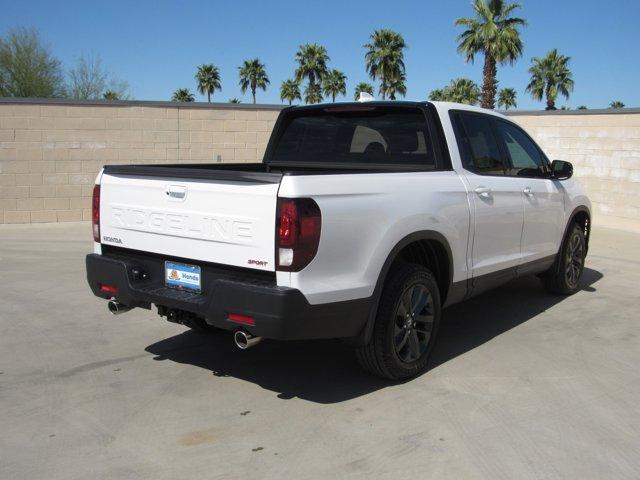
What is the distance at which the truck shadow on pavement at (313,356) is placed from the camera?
433 cm

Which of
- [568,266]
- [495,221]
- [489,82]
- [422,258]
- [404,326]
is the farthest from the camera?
[489,82]

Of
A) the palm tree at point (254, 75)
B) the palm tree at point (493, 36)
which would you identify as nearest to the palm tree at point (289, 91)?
the palm tree at point (254, 75)

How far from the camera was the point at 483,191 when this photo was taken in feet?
16.3

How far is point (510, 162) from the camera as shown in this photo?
561cm

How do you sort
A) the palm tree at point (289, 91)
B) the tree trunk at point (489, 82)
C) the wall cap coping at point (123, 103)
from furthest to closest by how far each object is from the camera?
the palm tree at point (289, 91)
the tree trunk at point (489, 82)
the wall cap coping at point (123, 103)

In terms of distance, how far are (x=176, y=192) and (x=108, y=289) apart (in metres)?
0.90

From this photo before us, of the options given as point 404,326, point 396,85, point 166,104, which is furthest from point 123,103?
point 396,85

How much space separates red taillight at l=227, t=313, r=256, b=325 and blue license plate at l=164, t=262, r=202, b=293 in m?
0.37

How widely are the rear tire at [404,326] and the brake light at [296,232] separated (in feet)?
2.66

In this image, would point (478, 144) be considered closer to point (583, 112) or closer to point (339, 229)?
point (339, 229)

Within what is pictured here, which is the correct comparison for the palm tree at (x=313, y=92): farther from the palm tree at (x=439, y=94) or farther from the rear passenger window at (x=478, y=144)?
the rear passenger window at (x=478, y=144)

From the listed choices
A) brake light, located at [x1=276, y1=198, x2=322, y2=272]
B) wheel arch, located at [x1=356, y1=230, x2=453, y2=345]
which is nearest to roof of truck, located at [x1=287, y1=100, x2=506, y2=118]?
wheel arch, located at [x1=356, y1=230, x2=453, y2=345]

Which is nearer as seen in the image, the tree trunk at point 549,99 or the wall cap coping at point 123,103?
the wall cap coping at point 123,103

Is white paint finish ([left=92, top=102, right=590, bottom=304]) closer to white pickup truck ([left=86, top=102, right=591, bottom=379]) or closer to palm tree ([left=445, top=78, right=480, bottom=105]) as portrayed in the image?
white pickup truck ([left=86, top=102, right=591, bottom=379])
